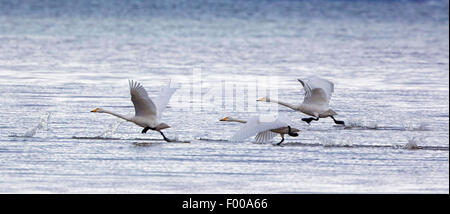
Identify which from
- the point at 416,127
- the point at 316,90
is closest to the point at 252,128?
the point at 316,90

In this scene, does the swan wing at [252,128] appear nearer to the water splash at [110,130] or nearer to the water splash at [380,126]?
the water splash at [110,130]

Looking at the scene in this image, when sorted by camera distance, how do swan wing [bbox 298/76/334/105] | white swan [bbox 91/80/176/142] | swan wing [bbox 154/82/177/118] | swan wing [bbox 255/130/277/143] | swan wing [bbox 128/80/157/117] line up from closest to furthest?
1. swan wing [bbox 128/80/157/117]
2. white swan [bbox 91/80/176/142]
3. swan wing [bbox 255/130/277/143]
4. swan wing [bbox 154/82/177/118]
5. swan wing [bbox 298/76/334/105]

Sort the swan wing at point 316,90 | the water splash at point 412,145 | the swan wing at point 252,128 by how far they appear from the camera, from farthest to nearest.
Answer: the swan wing at point 316,90 < the water splash at point 412,145 < the swan wing at point 252,128

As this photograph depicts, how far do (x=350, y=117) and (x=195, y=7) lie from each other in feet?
233

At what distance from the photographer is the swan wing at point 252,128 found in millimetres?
15359

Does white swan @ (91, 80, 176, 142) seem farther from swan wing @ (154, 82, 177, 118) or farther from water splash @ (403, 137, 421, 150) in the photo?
water splash @ (403, 137, 421, 150)

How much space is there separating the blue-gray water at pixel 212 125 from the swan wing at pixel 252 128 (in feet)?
1.05

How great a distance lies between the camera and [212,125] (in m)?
18.6

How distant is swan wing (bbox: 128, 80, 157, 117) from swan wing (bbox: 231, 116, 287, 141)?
1544mm

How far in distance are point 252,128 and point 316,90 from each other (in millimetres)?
2728

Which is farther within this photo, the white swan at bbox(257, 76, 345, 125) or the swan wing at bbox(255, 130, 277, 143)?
the white swan at bbox(257, 76, 345, 125)

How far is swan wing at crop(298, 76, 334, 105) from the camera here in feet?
58.7

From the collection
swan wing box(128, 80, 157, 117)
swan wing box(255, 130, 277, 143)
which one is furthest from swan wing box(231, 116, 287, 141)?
swan wing box(128, 80, 157, 117)

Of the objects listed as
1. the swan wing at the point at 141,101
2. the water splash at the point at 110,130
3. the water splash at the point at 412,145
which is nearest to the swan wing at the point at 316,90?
the water splash at the point at 412,145
